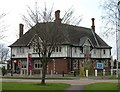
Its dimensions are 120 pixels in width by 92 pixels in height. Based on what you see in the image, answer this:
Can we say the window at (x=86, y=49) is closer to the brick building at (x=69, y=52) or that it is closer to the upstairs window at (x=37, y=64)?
the brick building at (x=69, y=52)

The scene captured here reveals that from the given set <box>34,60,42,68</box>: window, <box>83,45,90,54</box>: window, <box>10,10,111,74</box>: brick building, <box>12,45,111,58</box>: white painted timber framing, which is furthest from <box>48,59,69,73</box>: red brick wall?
<box>83,45,90,54</box>: window

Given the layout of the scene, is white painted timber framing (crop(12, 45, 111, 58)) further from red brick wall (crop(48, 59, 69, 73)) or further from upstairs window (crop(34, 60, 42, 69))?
upstairs window (crop(34, 60, 42, 69))

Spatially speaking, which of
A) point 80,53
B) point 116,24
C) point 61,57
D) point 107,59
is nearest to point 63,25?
point 116,24

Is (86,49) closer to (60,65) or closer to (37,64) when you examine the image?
(60,65)

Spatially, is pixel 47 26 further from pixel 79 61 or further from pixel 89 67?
pixel 79 61

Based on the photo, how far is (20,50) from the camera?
7594 centimetres

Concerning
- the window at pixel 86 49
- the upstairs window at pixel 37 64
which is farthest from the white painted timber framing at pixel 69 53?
the upstairs window at pixel 37 64

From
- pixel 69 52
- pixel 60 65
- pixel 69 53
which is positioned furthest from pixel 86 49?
pixel 60 65

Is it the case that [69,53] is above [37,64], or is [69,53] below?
above

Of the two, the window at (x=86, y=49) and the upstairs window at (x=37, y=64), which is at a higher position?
the window at (x=86, y=49)

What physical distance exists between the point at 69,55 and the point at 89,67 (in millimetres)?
13757

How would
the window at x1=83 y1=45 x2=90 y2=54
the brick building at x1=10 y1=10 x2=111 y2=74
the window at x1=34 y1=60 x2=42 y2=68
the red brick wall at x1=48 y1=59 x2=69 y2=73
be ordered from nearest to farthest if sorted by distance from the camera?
the red brick wall at x1=48 y1=59 x2=69 y2=73
the brick building at x1=10 y1=10 x2=111 y2=74
the window at x1=34 y1=60 x2=42 y2=68
the window at x1=83 y1=45 x2=90 y2=54

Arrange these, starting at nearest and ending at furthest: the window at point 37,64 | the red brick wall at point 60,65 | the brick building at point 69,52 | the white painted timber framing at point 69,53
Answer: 1. the red brick wall at point 60,65
2. the white painted timber framing at point 69,53
3. the brick building at point 69,52
4. the window at point 37,64

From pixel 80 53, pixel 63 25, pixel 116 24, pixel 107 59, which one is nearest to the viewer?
pixel 116 24
